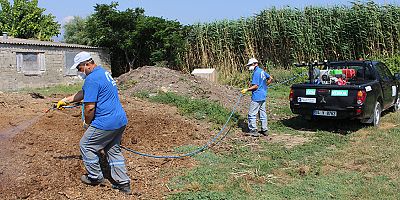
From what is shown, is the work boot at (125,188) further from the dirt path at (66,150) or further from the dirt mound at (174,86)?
→ the dirt mound at (174,86)

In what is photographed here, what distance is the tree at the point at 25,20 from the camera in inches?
1364

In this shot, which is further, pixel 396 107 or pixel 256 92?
pixel 396 107

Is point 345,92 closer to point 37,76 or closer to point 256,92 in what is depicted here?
point 256,92

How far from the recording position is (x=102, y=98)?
5238mm

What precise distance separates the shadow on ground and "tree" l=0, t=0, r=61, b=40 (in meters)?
29.2

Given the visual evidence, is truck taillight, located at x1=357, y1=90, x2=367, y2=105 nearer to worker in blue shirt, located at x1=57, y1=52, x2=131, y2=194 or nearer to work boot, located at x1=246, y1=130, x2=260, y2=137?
work boot, located at x1=246, y1=130, x2=260, y2=137

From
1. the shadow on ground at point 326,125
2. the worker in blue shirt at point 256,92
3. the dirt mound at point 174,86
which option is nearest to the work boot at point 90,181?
the worker in blue shirt at point 256,92

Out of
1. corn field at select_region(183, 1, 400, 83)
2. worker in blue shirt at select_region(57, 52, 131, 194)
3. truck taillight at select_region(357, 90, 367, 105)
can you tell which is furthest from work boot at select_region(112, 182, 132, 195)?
corn field at select_region(183, 1, 400, 83)

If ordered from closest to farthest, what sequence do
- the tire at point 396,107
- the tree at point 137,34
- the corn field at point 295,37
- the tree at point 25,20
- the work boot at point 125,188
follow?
1. the work boot at point 125,188
2. the tire at point 396,107
3. the corn field at point 295,37
4. the tree at point 137,34
5. the tree at point 25,20

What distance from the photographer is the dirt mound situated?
44.1 ft

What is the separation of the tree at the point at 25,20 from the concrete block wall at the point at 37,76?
13018 millimetres

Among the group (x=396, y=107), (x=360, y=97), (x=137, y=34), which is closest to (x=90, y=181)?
(x=360, y=97)

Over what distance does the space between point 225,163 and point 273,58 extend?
15486 millimetres

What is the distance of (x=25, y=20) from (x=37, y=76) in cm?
1530
